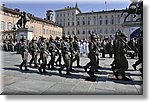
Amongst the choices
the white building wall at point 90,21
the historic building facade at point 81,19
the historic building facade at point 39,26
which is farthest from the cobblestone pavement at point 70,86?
the white building wall at point 90,21

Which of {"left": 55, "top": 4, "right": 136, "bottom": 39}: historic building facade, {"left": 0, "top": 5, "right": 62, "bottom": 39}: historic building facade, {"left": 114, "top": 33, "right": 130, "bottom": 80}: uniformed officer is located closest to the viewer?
{"left": 114, "top": 33, "right": 130, "bottom": 80}: uniformed officer

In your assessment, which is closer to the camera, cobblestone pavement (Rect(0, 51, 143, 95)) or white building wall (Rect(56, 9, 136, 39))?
cobblestone pavement (Rect(0, 51, 143, 95))

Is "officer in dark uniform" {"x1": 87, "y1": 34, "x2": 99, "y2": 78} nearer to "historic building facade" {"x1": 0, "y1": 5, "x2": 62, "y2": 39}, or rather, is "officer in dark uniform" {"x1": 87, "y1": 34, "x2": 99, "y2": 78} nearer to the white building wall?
"historic building facade" {"x1": 0, "y1": 5, "x2": 62, "y2": 39}

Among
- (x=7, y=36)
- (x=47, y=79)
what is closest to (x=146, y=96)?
(x=47, y=79)

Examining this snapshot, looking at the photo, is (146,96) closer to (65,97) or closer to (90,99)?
(90,99)

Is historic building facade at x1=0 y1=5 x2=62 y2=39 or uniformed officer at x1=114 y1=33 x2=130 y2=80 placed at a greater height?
historic building facade at x1=0 y1=5 x2=62 y2=39

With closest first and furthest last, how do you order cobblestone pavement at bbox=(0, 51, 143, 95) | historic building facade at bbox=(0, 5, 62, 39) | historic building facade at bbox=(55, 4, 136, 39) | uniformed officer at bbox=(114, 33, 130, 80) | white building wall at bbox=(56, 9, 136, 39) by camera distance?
cobblestone pavement at bbox=(0, 51, 143, 95) < uniformed officer at bbox=(114, 33, 130, 80) < historic building facade at bbox=(0, 5, 62, 39) < historic building facade at bbox=(55, 4, 136, 39) < white building wall at bbox=(56, 9, 136, 39)

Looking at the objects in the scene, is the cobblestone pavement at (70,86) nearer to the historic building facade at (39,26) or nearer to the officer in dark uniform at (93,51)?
the officer in dark uniform at (93,51)

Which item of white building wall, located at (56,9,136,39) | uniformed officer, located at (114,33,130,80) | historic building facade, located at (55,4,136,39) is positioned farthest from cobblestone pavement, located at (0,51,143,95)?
white building wall, located at (56,9,136,39)

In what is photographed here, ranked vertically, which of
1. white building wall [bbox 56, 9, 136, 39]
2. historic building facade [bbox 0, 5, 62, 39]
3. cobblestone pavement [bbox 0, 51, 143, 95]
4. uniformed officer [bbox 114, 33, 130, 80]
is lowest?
cobblestone pavement [bbox 0, 51, 143, 95]

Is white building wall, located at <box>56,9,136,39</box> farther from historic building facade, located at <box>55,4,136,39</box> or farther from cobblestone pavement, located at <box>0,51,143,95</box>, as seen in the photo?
cobblestone pavement, located at <box>0,51,143,95</box>

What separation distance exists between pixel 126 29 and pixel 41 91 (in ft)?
17.2

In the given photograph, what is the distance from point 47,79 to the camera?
4699 mm

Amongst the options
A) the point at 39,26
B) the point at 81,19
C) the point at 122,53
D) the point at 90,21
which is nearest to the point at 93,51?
the point at 122,53
